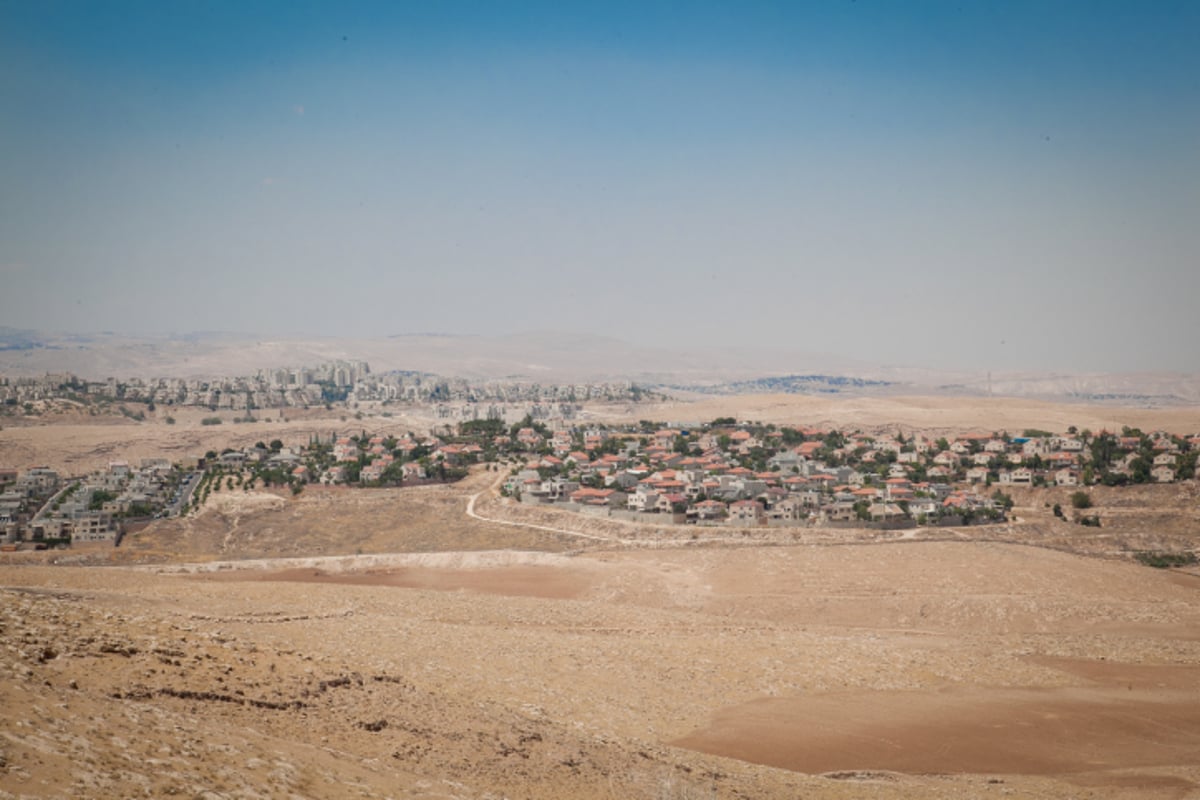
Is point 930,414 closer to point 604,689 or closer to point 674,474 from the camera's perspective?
point 674,474

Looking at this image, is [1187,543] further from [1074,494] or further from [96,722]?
[96,722]

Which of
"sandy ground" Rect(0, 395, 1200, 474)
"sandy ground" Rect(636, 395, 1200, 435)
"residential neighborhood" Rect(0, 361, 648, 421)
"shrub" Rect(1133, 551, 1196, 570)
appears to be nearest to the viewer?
"shrub" Rect(1133, 551, 1196, 570)

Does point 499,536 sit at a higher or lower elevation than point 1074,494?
lower

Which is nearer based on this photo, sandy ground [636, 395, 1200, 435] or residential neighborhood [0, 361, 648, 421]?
sandy ground [636, 395, 1200, 435]

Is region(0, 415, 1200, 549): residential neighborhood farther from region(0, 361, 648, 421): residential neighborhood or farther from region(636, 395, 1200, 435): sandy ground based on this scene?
region(0, 361, 648, 421): residential neighborhood

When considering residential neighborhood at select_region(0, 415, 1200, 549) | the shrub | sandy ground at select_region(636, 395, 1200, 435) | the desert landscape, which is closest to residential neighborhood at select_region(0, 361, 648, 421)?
sandy ground at select_region(636, 395, 1200, 435)

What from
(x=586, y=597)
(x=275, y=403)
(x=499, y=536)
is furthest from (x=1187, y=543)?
(x=275, y=403)

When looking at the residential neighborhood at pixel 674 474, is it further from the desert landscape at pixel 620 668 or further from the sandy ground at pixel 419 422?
the sandy ground at pixel 419 422

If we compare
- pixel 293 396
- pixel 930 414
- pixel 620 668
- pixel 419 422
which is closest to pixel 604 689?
pixel 620 668
